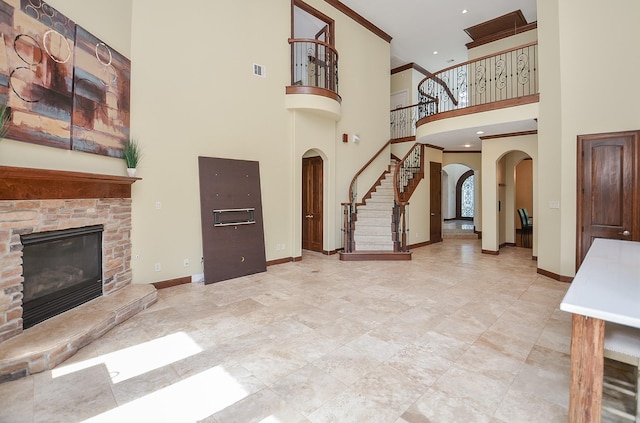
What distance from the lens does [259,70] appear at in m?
5.93

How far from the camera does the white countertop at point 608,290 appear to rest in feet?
4.60

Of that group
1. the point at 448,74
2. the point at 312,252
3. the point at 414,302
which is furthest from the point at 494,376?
the point at 448,74

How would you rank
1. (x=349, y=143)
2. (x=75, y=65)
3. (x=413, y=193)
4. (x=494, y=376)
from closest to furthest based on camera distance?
(x=494, y=376) → (x=75, y=65) → (x=349, y=143) → (x=413, y=193)

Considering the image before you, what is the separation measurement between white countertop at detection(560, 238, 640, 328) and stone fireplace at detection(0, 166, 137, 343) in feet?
13.4

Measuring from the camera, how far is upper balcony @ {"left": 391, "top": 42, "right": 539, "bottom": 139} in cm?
699

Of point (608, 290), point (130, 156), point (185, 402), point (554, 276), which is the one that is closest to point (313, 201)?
point (130, 156)

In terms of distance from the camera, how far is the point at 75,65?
11.4 ft

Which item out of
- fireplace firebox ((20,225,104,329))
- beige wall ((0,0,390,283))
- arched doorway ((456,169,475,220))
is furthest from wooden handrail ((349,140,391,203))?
arched doorway ((456,169,475,220))

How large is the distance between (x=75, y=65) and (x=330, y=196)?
509 centimetres

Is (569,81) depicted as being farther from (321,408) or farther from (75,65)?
(75,65)

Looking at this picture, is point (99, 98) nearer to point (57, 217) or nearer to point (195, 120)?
point (195, 120)

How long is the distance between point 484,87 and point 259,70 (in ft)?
22.2

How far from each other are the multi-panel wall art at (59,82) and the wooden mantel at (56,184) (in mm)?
376

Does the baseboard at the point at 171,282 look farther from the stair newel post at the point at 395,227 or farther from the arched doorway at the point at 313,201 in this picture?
the stair newel post at the point at 395,227
